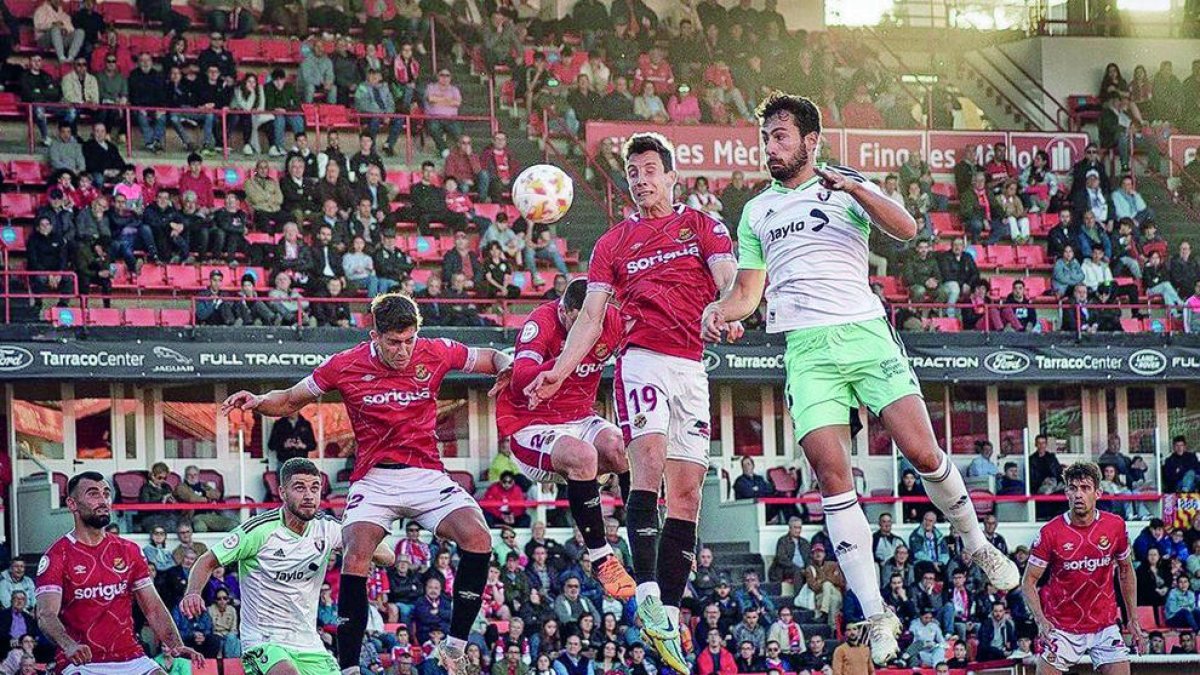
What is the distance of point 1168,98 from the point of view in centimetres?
3859

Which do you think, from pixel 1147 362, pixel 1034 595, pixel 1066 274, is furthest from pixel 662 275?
pixel 1066 274

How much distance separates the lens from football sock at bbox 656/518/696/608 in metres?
11.8

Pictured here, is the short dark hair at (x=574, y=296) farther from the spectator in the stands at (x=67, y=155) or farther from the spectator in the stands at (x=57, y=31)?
the spectator in the stands at (x=57, y=31)

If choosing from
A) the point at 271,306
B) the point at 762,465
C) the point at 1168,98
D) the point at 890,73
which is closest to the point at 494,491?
the point at 271,306

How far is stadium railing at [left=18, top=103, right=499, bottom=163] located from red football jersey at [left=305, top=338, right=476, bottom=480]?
1752 cm

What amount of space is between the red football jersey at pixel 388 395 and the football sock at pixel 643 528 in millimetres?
2018

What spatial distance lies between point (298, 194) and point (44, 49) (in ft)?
17.7

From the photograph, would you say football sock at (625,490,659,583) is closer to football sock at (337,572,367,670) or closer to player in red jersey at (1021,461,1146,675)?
football sock at (337,572,367,670)

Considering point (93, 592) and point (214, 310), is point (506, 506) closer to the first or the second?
point (214, 310)

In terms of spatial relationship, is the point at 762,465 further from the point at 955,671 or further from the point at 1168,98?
the point at 1168,98

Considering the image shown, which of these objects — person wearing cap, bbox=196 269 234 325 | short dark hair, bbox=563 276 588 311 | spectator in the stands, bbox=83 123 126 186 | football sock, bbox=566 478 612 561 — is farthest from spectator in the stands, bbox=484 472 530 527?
short dark hair, bbox=563 276 588 311

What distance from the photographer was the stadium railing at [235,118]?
30.0 m

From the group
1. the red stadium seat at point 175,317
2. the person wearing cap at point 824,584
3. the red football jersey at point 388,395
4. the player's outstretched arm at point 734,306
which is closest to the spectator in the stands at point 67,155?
the red stadium seat at point 175,317

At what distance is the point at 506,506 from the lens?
26.4 m
